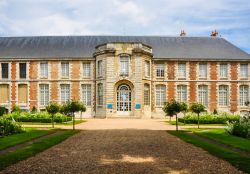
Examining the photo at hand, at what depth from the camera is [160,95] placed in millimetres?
37594

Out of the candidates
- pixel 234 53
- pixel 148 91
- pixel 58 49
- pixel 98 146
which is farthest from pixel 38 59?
pixel 98 146

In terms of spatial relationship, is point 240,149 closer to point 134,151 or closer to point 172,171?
point 134,151

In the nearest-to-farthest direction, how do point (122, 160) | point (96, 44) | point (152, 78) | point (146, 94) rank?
1. point (122, 160)
2. point (146, 94)
3. point (152, 78)
4. point (96, 44)

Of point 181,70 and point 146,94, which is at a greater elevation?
point 181,70

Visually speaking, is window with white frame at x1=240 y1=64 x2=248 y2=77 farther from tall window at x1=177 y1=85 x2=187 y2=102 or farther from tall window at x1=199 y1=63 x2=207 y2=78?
tall window at x1=177 y1=85 x2=187 y2=102

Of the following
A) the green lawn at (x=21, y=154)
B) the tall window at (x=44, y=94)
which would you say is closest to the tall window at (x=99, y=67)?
the tall window at (x=44, y=94)

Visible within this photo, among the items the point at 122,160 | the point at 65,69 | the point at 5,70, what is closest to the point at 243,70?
the point at 65,69

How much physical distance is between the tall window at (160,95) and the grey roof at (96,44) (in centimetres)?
331

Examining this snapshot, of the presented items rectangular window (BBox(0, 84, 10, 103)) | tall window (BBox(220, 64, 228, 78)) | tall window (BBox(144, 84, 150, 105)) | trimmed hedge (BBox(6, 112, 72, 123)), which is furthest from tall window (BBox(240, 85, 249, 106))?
rectangular window (BBox(0, 84, 10, 103))

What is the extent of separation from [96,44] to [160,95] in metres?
9.38

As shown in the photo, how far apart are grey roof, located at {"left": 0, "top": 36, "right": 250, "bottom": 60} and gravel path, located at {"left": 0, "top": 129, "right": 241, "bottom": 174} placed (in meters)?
26.8

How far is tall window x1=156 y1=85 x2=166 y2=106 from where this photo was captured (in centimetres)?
3741

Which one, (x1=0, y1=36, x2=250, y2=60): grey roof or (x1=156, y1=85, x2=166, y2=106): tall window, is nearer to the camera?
(x1=156, y1=85, x2=166, y2=106): tall window

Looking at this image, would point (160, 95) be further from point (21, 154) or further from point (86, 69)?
point (21, 154)
